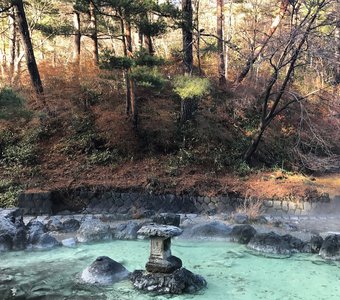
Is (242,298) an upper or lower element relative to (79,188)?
lower

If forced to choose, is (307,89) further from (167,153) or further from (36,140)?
(36,140)

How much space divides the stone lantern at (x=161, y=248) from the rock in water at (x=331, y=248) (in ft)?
9.65

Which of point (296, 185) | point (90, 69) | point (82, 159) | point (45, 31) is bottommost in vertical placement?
point (296, 185)

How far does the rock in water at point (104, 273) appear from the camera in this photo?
228 inches

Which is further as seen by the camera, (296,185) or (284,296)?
(296,185)

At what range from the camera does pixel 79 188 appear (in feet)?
33.8

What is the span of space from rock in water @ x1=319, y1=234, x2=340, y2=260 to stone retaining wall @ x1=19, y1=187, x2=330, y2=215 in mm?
2942

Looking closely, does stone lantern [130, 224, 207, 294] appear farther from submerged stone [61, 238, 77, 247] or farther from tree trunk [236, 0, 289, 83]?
tree trunk [236, 0, 289, 83]

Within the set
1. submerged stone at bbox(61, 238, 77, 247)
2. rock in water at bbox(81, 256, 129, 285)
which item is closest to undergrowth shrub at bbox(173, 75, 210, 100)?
submerged stone at bbox(61, 238, 77, 247)

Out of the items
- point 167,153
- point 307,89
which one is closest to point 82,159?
point 167,153

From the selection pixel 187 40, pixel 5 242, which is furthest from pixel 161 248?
pixel 187 40

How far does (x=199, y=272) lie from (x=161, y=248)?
1.10 meters

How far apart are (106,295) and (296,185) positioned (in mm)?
6960

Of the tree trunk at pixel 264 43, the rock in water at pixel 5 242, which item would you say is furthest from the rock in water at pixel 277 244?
the tree trunk at pixel 264 43
